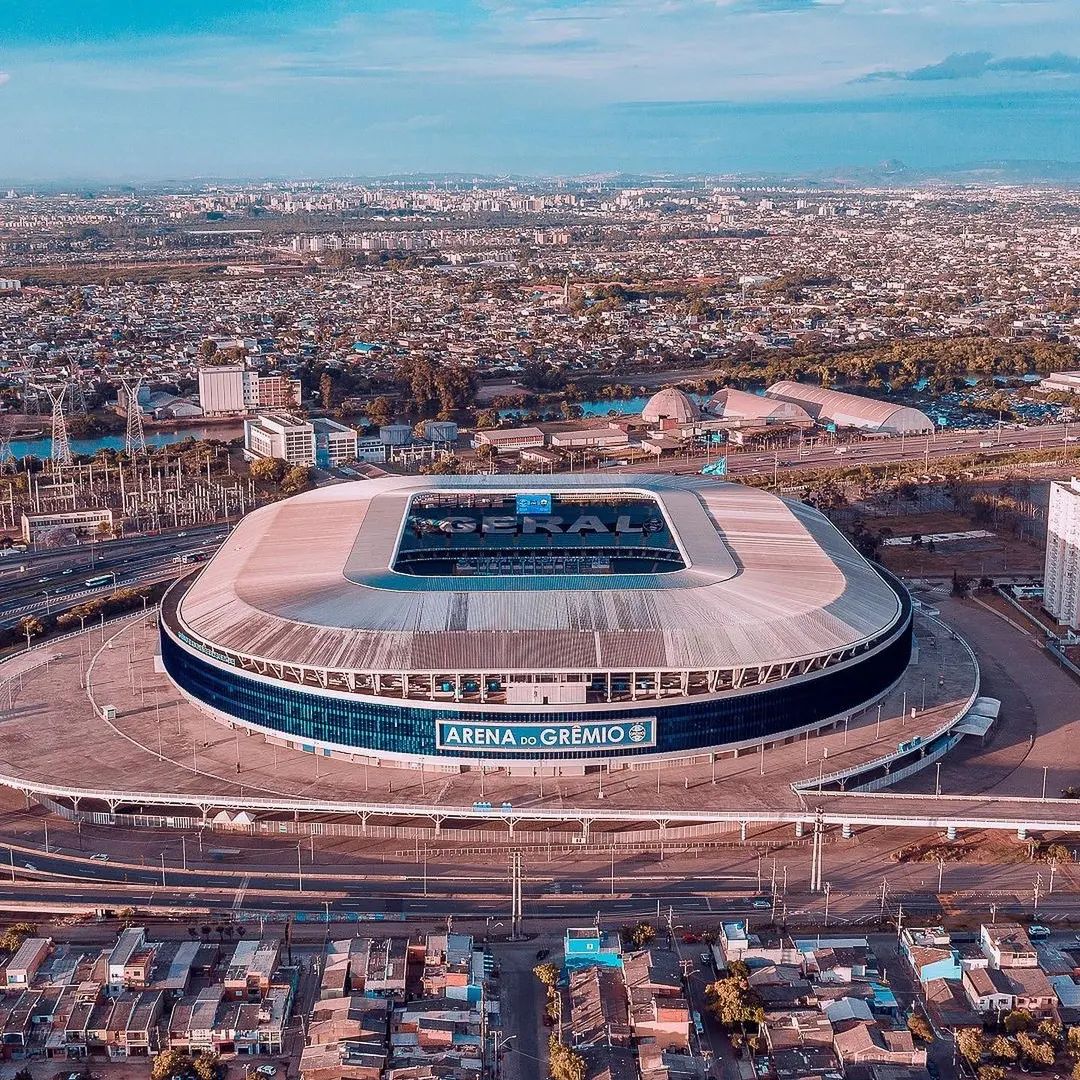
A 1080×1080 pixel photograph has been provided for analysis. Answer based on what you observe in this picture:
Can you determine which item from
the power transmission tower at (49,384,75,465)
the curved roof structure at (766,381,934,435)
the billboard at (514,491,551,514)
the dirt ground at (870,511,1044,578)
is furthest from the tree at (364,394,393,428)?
the billboard at (514,491,551,514)

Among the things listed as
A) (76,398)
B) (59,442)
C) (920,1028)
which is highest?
(76,398)

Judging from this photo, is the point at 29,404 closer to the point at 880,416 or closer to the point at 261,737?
the point at 880,416

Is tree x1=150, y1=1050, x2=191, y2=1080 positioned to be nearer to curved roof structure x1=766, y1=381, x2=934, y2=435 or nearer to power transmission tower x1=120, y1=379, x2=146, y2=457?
power transmission tower x1=120, y1=379, x2=146, y2=457

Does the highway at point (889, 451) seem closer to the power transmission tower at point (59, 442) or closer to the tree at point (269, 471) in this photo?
the tree at point (269, 471)

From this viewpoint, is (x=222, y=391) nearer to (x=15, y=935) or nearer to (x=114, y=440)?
(x=114, y=440)

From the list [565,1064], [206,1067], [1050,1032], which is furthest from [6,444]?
[1050,1032]

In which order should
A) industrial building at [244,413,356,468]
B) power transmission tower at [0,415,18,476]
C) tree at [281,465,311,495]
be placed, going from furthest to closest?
industrial building at [244,413,356,468] < power transmission tower at [0,415,18,476] < tree at [281,465,311,495]
